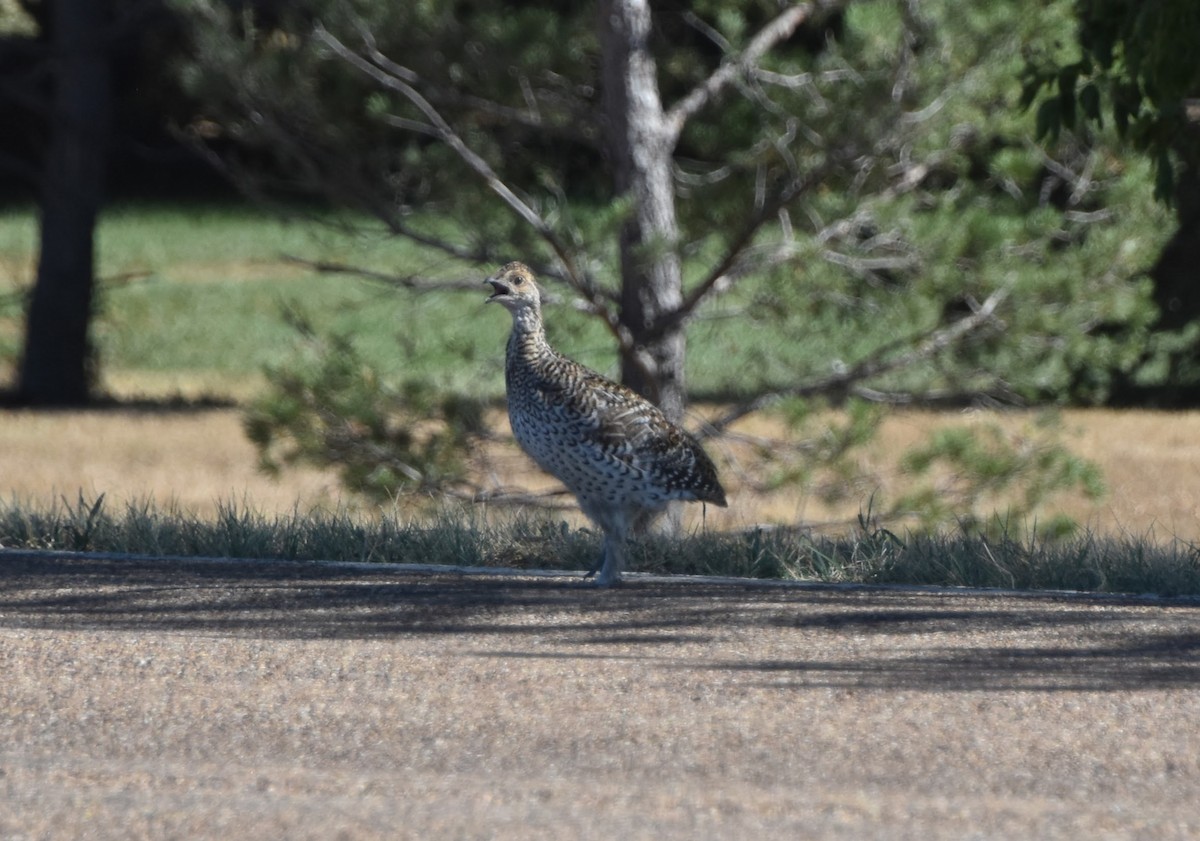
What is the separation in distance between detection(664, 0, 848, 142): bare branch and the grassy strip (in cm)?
540

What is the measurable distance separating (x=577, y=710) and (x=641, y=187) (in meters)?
8.04

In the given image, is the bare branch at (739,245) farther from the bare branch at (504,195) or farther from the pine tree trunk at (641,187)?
the bare branch at (504,195)

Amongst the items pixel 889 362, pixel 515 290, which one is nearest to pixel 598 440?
pixel 515 290

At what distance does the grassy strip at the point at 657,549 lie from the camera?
699 cm

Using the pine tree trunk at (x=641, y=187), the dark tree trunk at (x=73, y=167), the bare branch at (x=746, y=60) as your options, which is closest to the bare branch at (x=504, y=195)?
the pine tree trunk at (x=641, y=187)

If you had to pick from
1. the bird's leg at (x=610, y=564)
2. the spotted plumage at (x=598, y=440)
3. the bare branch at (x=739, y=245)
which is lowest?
the bird's leg at (x=610, y=564)

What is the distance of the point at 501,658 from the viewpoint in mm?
5785

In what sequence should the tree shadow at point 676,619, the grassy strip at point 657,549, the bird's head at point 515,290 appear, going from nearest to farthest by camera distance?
the tree shadow at point 676,619 < the grassy strip at point 657,549 < the bird's head at point 515,290

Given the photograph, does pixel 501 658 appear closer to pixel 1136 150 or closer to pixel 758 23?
pixel 1136 150

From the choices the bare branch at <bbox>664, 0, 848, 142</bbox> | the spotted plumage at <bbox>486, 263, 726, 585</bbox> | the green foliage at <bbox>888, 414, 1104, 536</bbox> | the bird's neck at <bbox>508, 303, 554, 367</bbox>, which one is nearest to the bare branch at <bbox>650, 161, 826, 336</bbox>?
the bare branch at <bbox>664, 0, 848, 142</bbox>

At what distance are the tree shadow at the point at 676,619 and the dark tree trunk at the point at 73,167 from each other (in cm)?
1398

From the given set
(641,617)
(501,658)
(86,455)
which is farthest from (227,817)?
(86,455)

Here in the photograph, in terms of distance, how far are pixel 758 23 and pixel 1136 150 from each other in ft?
17.4

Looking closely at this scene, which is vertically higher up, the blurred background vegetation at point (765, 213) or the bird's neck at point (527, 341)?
the blurred background vegetation at point (765, 213)
